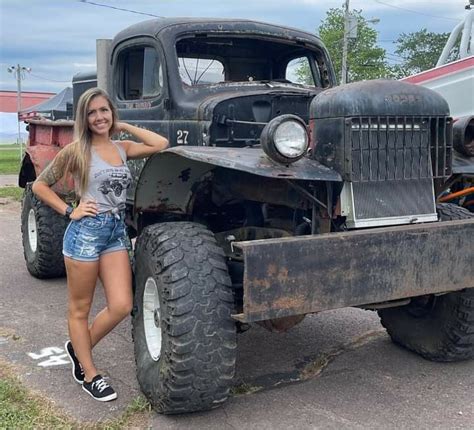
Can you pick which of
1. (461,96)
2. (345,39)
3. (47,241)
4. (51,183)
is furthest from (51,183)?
(345,39)

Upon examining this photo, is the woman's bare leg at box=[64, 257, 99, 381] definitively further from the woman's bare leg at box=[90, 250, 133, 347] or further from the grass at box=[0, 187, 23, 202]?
the grass at box=[0, 187, 23, 202]

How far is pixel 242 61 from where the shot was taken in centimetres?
534

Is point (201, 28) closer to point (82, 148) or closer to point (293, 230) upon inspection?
point (82, 148)

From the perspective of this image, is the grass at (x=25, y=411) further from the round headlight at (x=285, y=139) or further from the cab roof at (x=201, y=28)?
the cab roof at (x=201, y=28)

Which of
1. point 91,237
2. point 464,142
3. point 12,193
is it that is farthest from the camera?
point 12,193

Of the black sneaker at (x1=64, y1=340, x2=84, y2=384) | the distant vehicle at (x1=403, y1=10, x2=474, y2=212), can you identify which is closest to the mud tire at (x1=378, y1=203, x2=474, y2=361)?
the distant vehicle at (x1=403, y1=10, x2=474, y2=212)

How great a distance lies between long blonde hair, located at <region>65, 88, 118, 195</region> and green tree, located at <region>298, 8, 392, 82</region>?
1027 inches

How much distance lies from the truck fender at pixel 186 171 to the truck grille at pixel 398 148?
173 mm

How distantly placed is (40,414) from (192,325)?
3.30ft

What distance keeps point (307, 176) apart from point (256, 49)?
7.56 ft

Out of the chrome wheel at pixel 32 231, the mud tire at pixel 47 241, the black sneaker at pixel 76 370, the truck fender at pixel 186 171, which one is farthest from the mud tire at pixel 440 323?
the chrome wheel at pixel 32 231

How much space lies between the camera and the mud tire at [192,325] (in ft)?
11.2

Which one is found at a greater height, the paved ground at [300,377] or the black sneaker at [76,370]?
the black sneaker at [76,370]

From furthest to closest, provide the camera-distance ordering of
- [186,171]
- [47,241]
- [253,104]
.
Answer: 1. [47,241]
2. [253,104]
3. [186,171]
